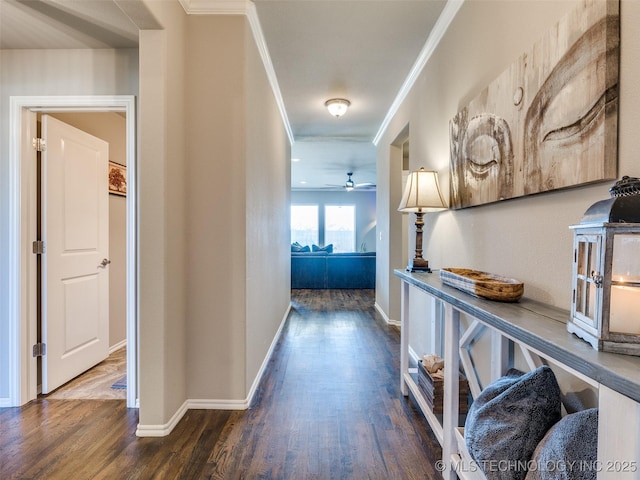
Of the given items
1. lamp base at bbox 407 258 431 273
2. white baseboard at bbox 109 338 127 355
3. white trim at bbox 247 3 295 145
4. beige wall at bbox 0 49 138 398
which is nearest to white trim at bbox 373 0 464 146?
white trim at bbox 247 3 295 145

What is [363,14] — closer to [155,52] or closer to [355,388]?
[155,52]

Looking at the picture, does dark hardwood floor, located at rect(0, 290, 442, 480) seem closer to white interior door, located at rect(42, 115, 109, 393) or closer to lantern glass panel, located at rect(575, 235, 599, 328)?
white interior door, located at rect(42, 115, 109, 393)

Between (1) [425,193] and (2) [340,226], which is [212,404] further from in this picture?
(2) [340,226]

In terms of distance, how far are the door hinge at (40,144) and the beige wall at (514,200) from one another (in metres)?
2.83

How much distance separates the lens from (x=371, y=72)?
301 centimetres

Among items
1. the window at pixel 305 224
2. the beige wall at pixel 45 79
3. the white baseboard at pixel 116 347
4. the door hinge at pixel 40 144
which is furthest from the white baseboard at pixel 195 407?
the window at pixel 305 224

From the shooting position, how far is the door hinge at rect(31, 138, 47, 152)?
7.59ft

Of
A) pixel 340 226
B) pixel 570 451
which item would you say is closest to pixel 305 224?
pixel 340 226

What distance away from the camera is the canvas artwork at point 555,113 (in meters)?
0.98

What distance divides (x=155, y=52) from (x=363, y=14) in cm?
136

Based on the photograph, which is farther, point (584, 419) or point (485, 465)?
point (485, 465)

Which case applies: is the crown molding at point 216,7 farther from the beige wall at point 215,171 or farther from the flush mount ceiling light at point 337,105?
the flush mount ceiling light at point 337,105

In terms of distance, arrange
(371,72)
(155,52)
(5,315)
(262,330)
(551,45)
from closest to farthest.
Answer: (551,45), (155,52), (5,315), (262,330), (371,72)

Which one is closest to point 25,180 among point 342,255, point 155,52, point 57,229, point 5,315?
point 57,229
